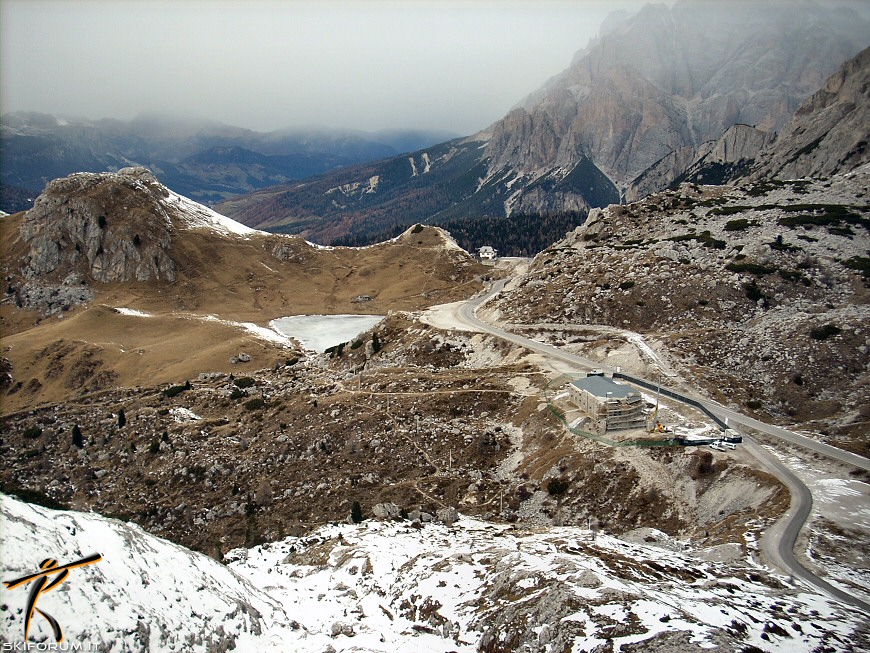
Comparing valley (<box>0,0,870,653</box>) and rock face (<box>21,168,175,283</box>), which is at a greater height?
rock face (<box>21,168,175,283</box>)

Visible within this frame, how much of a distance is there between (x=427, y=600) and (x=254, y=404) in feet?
128

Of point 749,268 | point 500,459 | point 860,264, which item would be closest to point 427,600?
point 500,459

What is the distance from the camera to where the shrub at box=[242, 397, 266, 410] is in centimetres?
5525

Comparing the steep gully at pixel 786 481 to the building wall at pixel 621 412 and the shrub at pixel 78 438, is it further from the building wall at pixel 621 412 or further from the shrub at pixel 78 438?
the shrub at pixel 78 438

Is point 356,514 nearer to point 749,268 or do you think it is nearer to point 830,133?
point 749,268

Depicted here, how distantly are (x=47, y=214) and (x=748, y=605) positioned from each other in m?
162

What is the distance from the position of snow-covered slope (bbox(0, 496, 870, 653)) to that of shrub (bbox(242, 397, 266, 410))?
2946cm

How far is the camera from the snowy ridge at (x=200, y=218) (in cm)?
14775

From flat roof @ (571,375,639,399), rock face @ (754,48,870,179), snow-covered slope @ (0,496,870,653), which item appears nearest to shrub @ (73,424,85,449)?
snow-covered slope @ (0,496,870,653)

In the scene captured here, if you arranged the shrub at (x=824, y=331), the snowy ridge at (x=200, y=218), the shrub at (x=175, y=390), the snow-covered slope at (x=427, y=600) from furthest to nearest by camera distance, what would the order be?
1. the snowy ridge at (x=200, y=218)
2. the shrub at (x=175, y=390)
3. the shrub at (x=824, y=331)
4. the snow-covered slope at (x=427, y=600)

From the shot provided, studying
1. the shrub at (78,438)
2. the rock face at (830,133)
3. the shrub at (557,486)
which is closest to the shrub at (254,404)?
the shrub at (78,438)

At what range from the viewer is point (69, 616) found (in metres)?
14.0

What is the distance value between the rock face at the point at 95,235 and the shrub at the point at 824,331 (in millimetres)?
129678

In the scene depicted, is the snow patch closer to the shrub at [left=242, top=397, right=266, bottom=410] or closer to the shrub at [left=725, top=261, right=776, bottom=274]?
the shrub at [left=242, top=397, right=266, bottom=410]
